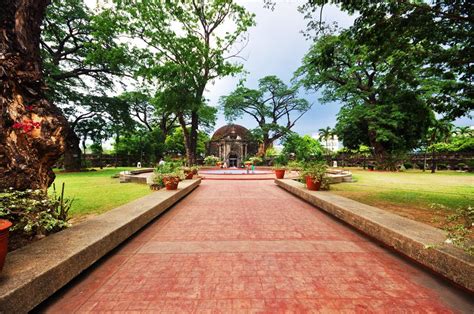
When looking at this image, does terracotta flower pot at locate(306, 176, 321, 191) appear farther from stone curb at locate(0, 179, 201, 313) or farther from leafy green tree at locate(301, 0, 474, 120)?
stone curb at locate(0, 179, 201, 313)

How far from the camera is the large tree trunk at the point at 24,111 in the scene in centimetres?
318

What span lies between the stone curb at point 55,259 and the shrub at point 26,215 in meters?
0.30

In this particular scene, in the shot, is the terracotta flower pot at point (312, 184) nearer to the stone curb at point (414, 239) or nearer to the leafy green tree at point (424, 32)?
the stone curb at point (414, 239)

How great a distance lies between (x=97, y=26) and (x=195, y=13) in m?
7.10

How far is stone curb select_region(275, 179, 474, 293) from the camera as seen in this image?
2.39 metres

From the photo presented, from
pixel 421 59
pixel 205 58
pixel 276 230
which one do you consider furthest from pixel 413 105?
pixel 205 58

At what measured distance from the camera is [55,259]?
236cm

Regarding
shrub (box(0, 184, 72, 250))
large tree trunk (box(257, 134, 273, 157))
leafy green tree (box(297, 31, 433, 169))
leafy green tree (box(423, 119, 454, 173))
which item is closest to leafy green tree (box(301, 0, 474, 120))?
shrub (box(0, 184, 72, 250))

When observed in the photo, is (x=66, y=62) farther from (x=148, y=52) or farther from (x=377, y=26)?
(x=377, y=26)

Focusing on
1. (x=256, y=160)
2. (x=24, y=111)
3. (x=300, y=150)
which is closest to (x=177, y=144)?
(x=256, y=160)

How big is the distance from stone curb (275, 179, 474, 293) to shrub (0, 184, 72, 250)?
5106 mm

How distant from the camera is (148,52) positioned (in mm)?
15930

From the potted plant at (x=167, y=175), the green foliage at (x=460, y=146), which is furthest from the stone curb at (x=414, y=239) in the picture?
the green foliage at (x=460, y=146)

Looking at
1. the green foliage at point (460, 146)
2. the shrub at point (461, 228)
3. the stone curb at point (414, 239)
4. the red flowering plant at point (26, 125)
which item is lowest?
the stone curb at point (414, 239)
